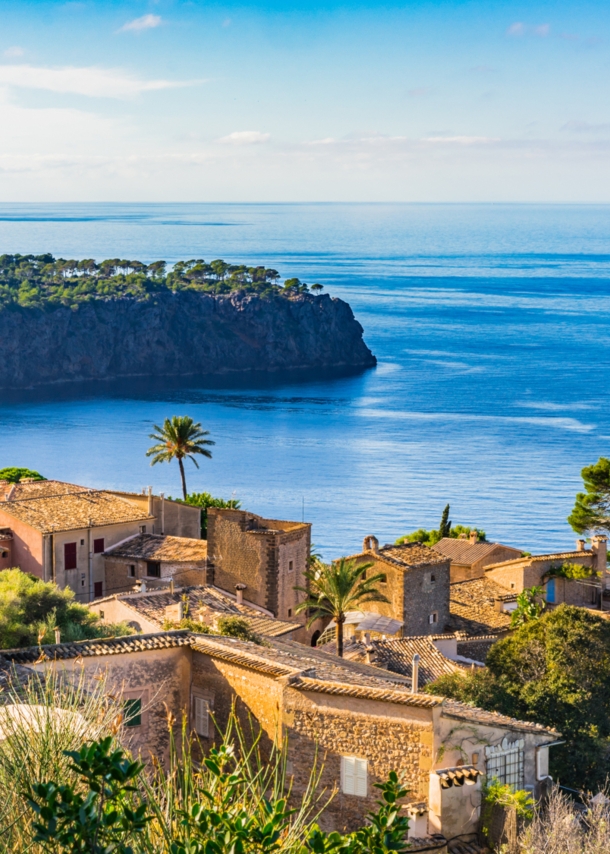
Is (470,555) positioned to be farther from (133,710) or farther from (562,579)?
(133,710)

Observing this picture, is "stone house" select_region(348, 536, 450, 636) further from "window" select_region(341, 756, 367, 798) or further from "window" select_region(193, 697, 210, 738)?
"window" select_region(341, 756, 367, 798)

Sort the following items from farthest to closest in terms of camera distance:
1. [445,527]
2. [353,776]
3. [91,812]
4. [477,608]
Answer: [445,527]
[477,608]
[353,776]
[91,812]

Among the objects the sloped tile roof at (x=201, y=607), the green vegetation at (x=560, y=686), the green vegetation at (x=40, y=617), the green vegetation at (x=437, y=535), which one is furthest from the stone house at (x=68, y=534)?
the green vegetation at (x=437, y=535)

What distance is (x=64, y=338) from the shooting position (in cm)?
14988

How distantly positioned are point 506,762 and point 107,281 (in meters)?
156

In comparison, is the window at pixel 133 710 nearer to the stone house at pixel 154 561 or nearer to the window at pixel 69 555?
A: the stone house at pixel 154 561

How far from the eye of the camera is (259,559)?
33531 mm

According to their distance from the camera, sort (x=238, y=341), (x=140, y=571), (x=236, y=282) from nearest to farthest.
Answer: (x=140, y=571)
(x=238, y=341)
(x=236, y=282)

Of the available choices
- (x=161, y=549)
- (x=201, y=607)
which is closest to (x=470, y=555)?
(x=161, y=549)

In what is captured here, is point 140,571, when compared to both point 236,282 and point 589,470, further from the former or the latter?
point 236,282

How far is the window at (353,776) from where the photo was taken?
44.1 feet

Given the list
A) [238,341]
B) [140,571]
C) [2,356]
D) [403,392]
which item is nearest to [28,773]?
[140,571]

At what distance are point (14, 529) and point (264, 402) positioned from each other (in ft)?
312

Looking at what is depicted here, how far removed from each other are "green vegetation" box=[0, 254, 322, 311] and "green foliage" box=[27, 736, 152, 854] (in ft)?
489
